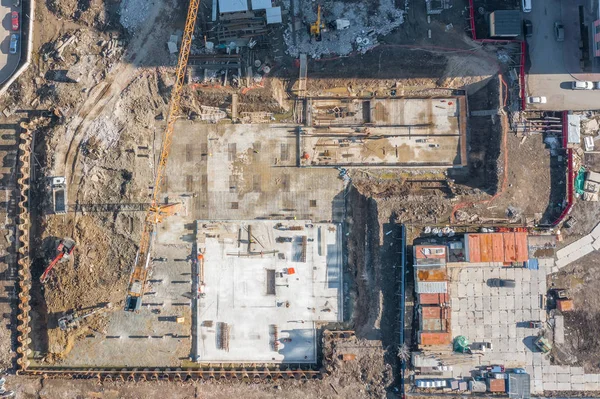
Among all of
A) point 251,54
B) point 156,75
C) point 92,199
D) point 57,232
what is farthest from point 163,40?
point 57,232

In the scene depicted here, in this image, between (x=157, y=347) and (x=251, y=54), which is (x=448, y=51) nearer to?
(x=251, y=54)

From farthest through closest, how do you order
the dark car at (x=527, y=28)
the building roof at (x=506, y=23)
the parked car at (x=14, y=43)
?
the parked car at (x=14, y=43), the dark car at (x=527, y=28), the building roof at (x=506, y=23)

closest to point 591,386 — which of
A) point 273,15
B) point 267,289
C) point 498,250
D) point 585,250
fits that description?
point 585,250

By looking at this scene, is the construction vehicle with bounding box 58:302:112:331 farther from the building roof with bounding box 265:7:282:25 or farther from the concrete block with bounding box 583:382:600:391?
the concrete block with bounding box 583:382:600:391

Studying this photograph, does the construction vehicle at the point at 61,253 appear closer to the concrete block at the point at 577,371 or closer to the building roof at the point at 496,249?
the building roof at the point at 496,249

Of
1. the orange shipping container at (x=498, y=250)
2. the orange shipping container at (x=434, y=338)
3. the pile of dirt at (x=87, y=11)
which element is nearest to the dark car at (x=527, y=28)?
the orange shipping container at (x=498, y=250)

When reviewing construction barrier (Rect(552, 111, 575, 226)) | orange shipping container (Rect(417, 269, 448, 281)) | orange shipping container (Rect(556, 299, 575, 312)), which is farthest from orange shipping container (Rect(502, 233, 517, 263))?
orange shipping container (Rect(556, 299, 575, 312))
